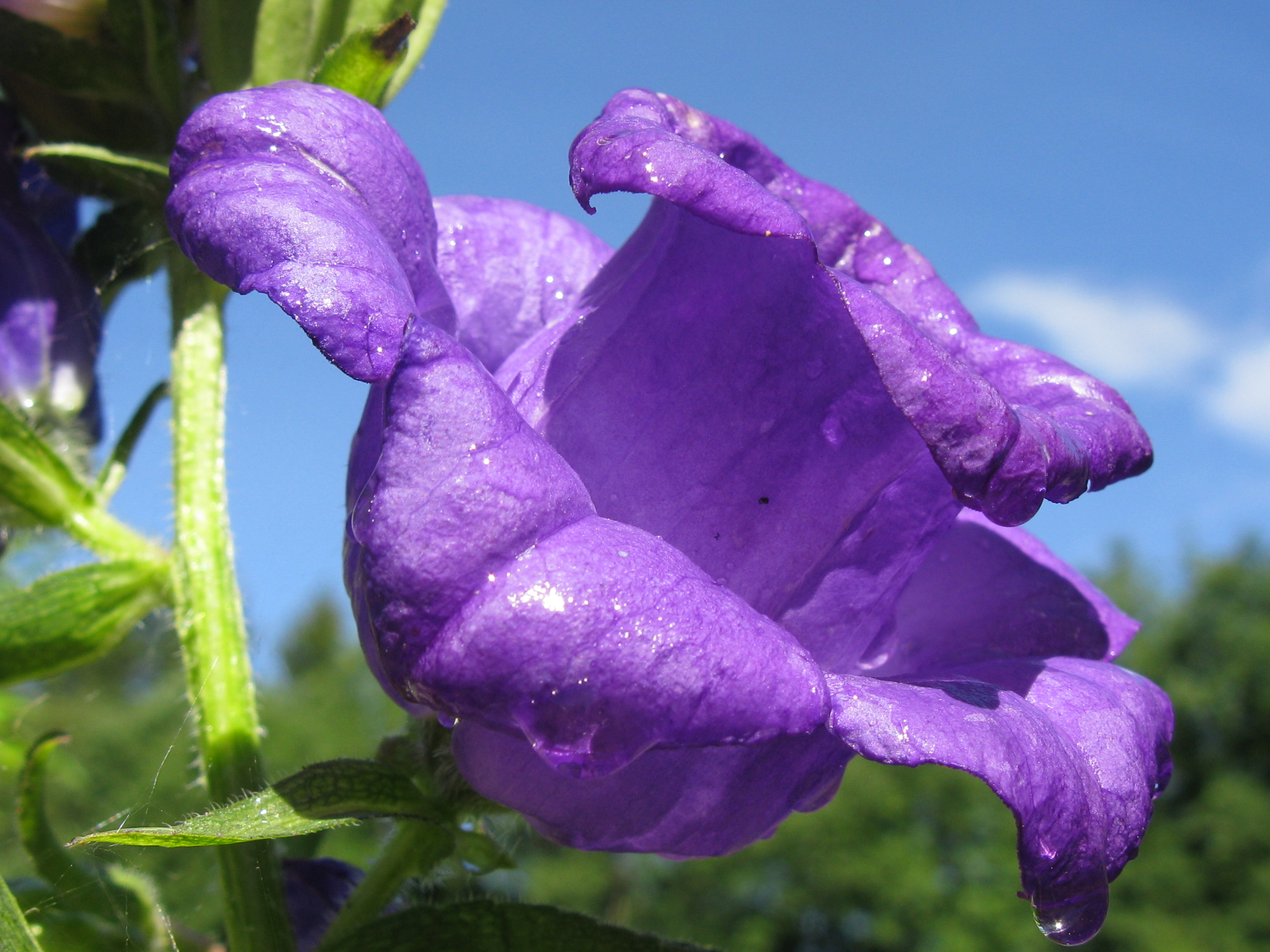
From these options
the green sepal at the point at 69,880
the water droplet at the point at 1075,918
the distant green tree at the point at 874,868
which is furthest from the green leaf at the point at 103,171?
the distant green tree at the point at 874,868

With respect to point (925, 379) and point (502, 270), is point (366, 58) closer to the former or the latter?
point (502, 270)

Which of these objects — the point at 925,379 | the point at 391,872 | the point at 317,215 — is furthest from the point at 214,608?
the point at 925,379

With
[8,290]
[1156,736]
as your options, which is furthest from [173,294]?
[1156,736]

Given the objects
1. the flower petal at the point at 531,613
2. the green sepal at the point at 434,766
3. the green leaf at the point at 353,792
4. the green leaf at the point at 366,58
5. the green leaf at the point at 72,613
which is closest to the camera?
the flower petal at the point at 531,613

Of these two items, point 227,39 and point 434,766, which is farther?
point 227,39

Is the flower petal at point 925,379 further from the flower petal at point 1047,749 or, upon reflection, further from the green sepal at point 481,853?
the green sepal at point 481,853

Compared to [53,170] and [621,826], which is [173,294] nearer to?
[53,170]
